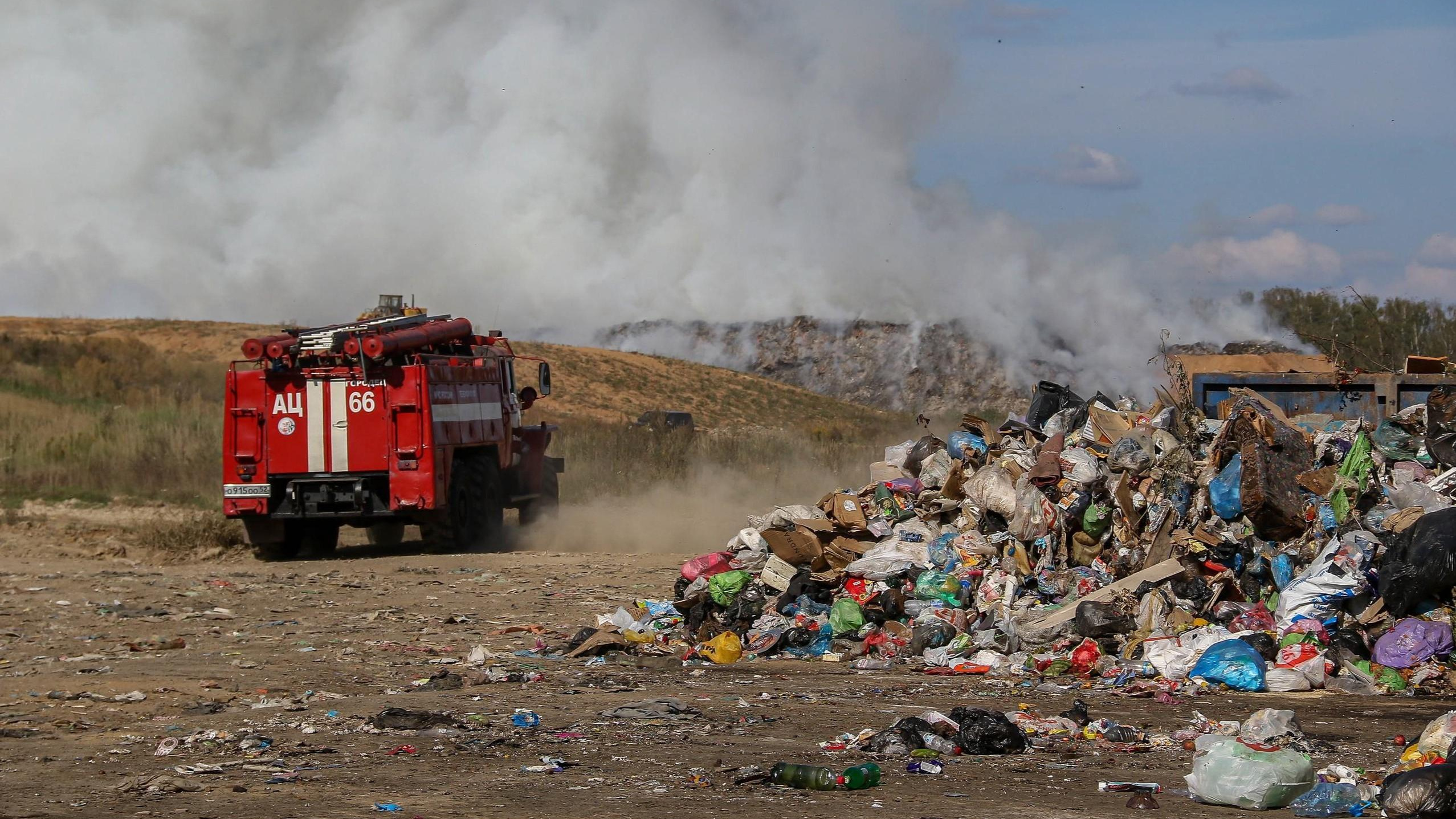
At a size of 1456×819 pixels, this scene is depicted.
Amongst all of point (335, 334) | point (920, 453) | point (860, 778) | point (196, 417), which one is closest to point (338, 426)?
point (335, 334)

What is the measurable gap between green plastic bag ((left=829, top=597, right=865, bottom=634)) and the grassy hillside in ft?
40.6

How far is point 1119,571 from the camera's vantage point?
34.5ft

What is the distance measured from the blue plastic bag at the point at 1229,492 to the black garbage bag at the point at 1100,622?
127 centimetres

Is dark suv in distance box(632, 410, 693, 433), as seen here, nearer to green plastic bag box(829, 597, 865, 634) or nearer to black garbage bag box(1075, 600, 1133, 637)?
green plastic bag box(829, 597, 865, 634)

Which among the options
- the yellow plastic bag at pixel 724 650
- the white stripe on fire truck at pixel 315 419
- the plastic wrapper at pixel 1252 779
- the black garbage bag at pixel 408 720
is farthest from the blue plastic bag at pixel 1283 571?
the white stripe on fire truck at pixel 315 419

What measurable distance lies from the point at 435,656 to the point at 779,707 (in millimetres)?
3071

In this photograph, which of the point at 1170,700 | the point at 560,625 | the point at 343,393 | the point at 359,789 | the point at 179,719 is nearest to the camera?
the point at 359,789

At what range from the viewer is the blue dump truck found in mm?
12141

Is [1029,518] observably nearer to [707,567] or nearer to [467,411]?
[707,567]

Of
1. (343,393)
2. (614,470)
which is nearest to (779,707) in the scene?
(343,393)

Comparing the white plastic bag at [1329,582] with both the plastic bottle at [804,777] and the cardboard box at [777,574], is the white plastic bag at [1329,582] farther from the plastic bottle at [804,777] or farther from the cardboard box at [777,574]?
the plastic bottle at [804,777]

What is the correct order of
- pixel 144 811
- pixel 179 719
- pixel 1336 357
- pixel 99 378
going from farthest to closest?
1. pixel 99 378
2. pixel 1336 357
3. pixel 179 719
4. pixel 144 811

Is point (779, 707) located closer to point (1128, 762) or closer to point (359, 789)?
point (1128, 762)

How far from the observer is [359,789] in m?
6.03
